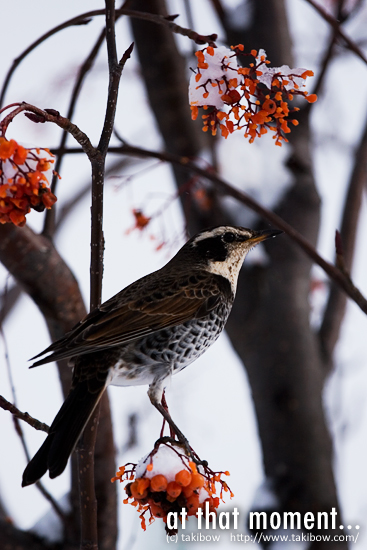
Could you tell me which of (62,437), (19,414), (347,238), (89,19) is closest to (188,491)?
(62,437)

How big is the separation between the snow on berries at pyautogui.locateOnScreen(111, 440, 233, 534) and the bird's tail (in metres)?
0.18

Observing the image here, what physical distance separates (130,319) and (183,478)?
2.47ft

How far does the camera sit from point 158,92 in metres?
4.39

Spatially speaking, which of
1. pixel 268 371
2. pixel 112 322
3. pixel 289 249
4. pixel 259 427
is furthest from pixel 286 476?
pixel 112 322

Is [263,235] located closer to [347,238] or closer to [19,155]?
[19,155]

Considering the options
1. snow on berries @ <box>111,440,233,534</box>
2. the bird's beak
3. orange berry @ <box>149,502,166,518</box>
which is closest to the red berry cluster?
snow on berries @ <box>111,440,233,534</box>

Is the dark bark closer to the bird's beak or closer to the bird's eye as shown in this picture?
the bird's eye

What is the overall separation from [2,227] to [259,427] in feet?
7.71

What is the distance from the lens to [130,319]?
240 centimetres

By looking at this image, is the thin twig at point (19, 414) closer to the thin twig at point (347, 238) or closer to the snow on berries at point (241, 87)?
the snow on berries at point (241, 87)

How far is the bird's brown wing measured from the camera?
2.13m

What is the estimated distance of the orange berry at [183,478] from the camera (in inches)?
71.7

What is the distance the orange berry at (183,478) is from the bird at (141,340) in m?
0.19

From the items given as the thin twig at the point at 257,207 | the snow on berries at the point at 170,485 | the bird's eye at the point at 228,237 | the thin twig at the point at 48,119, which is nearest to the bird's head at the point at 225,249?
the bird's eye at the point at 228,237
